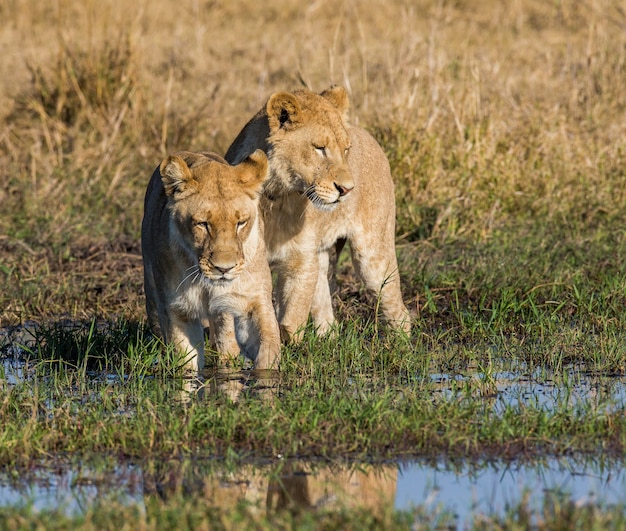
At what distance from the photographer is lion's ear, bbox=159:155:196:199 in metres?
5.04

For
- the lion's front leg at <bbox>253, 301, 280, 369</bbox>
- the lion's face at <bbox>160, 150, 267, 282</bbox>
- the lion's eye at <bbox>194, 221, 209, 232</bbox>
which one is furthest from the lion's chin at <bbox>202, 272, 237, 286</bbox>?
the lion's front leg at <bbox>253, 301, 280, 369</bbox>

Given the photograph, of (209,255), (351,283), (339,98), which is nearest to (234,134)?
(351,283)

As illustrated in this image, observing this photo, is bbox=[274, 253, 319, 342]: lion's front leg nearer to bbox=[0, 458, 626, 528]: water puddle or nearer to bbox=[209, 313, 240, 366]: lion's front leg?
bbox=[209, 313, 240, 366]: lion's front leg

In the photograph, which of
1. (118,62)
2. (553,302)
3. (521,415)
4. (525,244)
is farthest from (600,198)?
(521,415)

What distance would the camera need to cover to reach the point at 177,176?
507cm

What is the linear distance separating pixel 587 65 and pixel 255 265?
17.6ft

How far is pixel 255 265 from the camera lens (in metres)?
5.29

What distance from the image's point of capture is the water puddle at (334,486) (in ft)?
11.9

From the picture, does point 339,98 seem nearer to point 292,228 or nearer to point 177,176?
point 292,228

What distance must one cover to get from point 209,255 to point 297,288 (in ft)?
4.31

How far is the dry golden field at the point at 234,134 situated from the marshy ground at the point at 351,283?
2 cm

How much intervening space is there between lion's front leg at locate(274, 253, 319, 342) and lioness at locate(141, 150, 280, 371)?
→ 0.58 meters

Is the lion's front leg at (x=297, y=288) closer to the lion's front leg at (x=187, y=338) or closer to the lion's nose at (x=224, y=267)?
the lion's front leg at (x=187, y=338)

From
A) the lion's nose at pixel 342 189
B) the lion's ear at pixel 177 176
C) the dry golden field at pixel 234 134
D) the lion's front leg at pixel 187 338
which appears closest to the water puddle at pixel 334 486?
the lion's front leg at pixel 187 338
